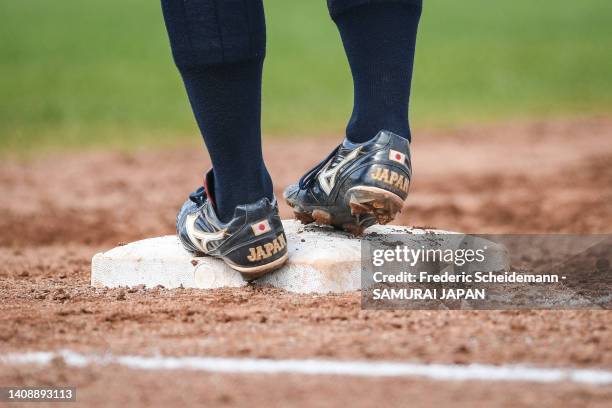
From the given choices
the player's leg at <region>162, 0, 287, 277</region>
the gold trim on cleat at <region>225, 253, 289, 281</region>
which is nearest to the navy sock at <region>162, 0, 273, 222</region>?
the player's leg at <region>162, 0, 287, 277</region>

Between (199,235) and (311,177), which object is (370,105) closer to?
(311,177)

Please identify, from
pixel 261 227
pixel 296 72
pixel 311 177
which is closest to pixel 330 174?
pixel 311 177

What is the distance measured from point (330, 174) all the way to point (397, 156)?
8.0 inches

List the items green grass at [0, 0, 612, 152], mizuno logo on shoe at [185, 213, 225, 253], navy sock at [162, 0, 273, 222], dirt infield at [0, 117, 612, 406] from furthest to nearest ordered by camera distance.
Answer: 1. green grass at [0, 0, 612, 152]
2. mizuno logo on shoe at [185, 213, 225, 253]
3. navy sock at [162, 0, 273, 222]
4. dirt infield at [0, 117, 612, 406]

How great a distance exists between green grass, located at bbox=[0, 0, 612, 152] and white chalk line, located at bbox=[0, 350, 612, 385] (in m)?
5.29

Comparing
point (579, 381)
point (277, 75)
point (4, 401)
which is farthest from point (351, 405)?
point (277, 75)

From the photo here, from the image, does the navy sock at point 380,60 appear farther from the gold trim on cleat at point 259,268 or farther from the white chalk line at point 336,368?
the white chalk line at point 336,368

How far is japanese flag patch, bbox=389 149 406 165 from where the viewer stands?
2.32 m

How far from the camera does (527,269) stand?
107 inches

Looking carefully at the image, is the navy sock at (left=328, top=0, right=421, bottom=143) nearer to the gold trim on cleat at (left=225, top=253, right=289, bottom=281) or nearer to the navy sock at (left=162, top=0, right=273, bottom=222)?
the navy sock at (left=162, top=0, right=273, bottom=222)

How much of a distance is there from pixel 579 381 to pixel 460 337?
1.06ft

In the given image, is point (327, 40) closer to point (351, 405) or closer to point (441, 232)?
point (441, 232)

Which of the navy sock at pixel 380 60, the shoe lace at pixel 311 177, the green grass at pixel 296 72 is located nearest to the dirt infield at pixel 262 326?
the shoe lace at pixel 311 177

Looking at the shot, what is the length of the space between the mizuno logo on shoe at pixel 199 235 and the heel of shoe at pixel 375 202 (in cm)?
33
